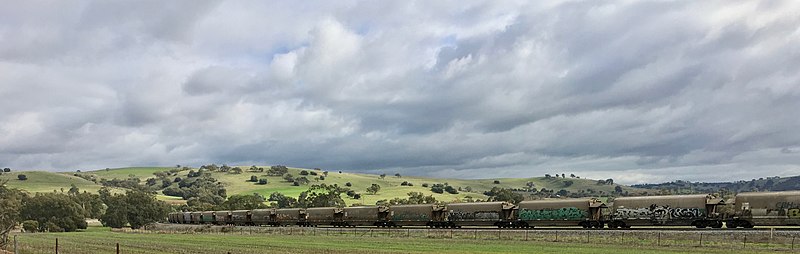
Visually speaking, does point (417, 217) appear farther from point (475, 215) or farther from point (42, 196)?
point (42, 196)

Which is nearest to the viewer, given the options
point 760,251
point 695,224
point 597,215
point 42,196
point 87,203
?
point 760,251

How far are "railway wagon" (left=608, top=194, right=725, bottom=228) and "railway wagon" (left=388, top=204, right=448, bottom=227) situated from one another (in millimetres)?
22586

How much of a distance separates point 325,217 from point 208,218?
36.2m

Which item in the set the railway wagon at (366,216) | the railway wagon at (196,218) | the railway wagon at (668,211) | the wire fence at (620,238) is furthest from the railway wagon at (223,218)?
the railway wagon at (668,211)

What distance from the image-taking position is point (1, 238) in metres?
49.6

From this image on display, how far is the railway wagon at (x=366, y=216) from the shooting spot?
89806mm

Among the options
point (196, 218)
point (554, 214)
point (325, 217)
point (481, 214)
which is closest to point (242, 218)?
point (196, 218)

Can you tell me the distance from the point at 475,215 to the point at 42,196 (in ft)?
311

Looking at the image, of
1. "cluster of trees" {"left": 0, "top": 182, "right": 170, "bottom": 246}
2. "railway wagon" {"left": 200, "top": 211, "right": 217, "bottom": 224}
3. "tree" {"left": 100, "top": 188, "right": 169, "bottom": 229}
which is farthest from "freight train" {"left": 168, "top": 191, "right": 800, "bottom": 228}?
"tree" {"left": 100, "top": 188, "right": 169, "bottom": 229}

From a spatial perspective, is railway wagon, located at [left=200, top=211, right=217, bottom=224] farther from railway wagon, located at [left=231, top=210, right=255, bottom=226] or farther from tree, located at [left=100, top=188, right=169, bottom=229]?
tree, located at [left=100, top=188, right=169, bottom=229]

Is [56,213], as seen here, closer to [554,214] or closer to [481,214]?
[481,214]

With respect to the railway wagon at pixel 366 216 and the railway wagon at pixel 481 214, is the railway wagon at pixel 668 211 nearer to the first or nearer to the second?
the railway wagon at pixel 481 214

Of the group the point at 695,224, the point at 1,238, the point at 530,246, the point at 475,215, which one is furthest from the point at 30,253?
the point at 695,224

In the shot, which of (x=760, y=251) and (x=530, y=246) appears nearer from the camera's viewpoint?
(x=760, y=251)
